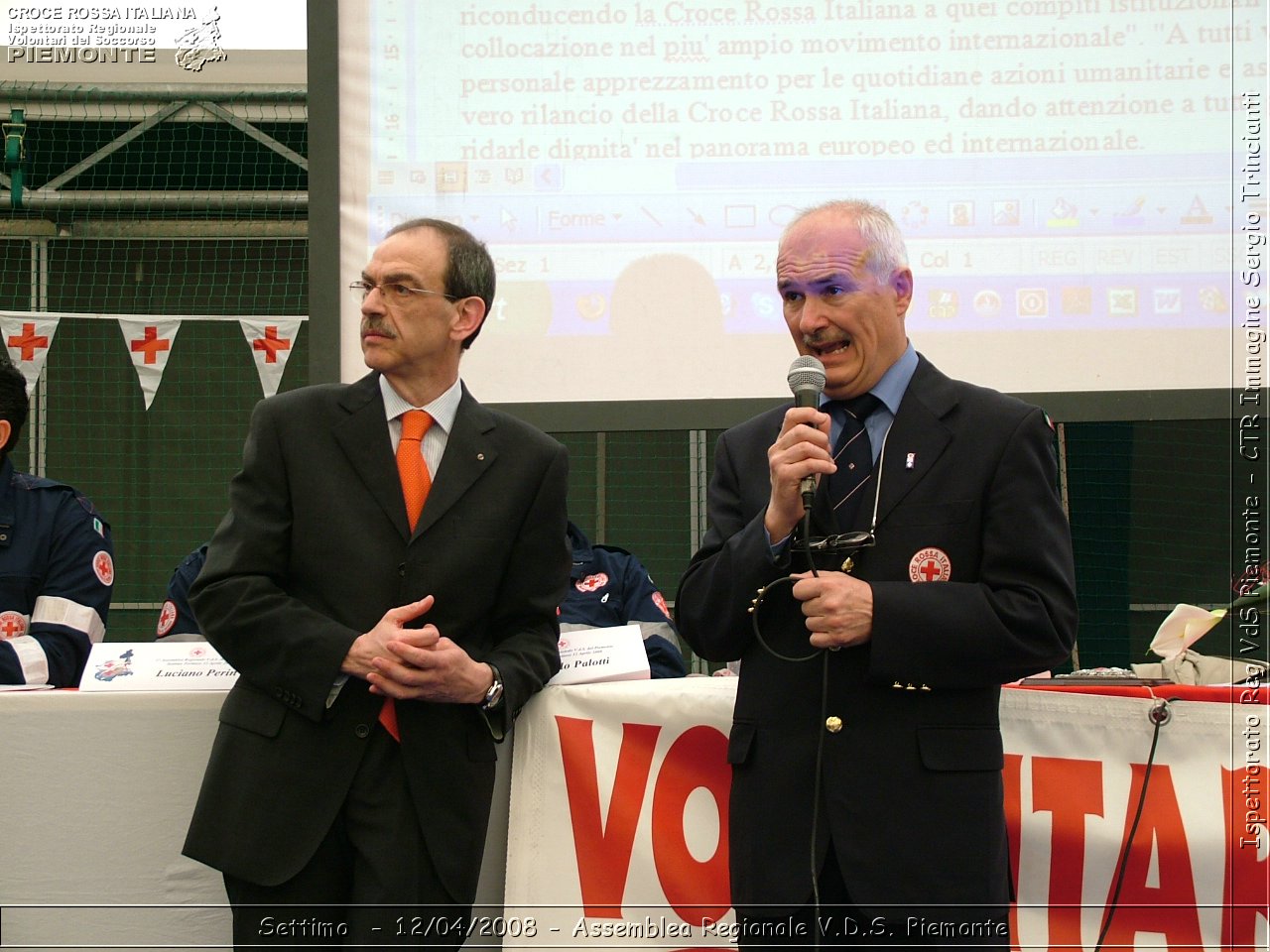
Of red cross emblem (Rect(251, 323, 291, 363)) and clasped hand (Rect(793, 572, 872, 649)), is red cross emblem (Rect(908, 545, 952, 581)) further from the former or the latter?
red cross emblem (Rect(251, 323, 291, 363))

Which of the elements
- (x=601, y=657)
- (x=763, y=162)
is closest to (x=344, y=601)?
(x=601, y=657)

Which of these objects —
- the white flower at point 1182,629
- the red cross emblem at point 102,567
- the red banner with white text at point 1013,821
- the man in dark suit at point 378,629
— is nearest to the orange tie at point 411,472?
the man in dark suit at point 378,629

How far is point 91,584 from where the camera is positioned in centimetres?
314

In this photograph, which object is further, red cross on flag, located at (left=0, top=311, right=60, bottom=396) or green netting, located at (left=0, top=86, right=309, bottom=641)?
green netting, located at (left=0, top=86, right=309, bottom=641)

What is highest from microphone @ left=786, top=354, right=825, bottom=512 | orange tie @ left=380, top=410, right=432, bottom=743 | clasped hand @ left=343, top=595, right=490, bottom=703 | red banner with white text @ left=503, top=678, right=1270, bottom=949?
microphone @ left=786, top=354, right=825, bottom=512

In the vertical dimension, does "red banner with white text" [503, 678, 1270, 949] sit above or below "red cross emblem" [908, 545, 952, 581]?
below

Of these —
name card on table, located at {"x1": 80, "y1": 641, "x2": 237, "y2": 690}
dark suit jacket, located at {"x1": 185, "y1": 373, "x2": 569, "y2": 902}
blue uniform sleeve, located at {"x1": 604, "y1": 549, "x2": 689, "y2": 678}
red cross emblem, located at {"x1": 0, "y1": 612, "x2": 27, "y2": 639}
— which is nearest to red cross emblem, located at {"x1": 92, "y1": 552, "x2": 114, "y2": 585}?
red cross emblem, located at {"x1": 0, "y1": 612, "x2": 27, "y2": 639}

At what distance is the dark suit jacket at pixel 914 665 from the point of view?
192cm

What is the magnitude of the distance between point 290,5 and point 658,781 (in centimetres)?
500

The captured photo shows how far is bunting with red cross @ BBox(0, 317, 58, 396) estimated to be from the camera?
692 cm

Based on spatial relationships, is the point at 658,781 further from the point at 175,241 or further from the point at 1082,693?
the point at 175,241

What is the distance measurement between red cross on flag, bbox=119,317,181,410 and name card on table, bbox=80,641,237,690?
4803 mm

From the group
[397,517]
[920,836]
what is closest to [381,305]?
[397,517]

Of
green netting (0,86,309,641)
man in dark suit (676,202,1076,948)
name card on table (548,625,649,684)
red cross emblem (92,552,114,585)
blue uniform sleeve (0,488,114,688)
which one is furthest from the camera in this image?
green netting (0,86,309,641)
